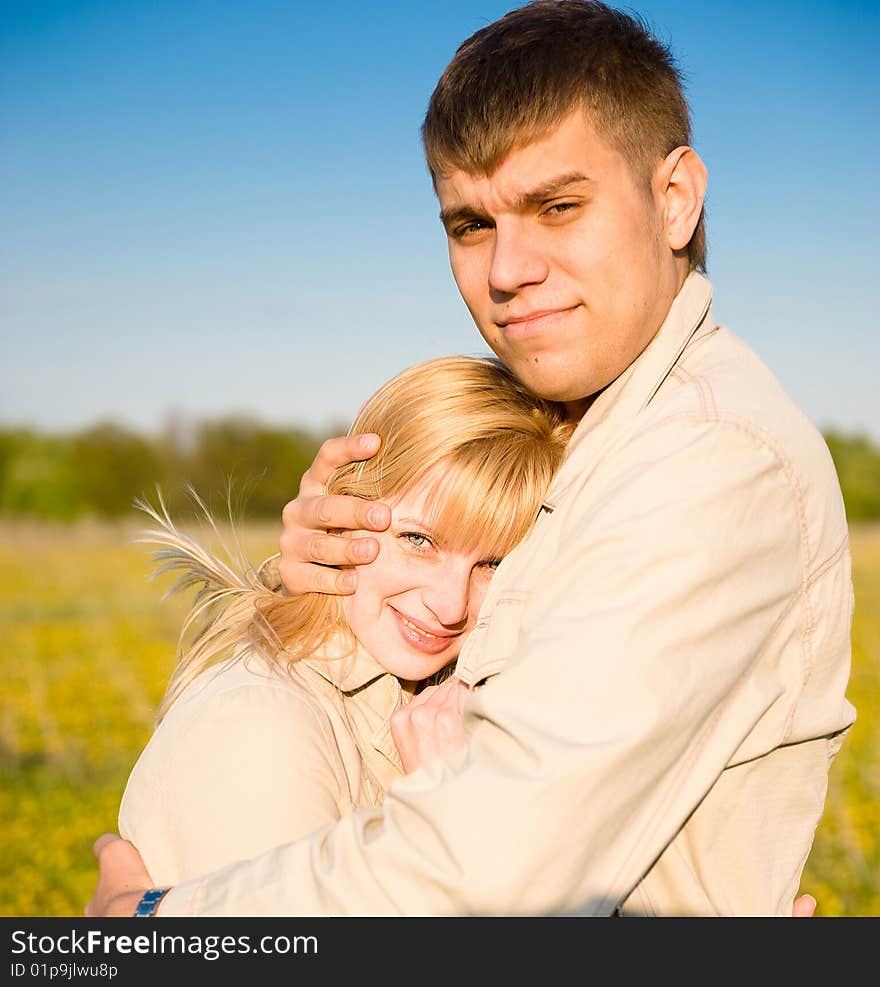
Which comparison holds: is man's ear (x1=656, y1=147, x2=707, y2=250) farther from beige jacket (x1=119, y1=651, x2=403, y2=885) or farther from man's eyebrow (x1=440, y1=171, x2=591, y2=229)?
beige jacket (x1=119, y1=651, x2=403, y2=885)

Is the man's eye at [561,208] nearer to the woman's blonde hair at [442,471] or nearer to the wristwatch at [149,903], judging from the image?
the woman's blonde hair at [442,471]

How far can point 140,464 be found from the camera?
44656 millimetres

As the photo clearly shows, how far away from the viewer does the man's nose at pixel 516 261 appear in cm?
222

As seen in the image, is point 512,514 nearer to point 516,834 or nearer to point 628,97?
point 628,97

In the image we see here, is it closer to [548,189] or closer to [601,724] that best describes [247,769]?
[601,724]

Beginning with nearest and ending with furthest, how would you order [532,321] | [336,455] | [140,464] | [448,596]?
[532,321], [448,596], [336,455], [140,464]

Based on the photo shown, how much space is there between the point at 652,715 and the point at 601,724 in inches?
3.1

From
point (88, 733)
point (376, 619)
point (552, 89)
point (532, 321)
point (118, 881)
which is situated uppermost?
point (552, 89)

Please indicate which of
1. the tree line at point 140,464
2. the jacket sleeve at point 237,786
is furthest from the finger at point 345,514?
the tree line at point 140,464

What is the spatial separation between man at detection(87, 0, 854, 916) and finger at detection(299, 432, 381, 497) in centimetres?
17

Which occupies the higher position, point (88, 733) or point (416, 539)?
point (416, 539)

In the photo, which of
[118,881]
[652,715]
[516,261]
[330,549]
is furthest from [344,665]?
[652,715]
